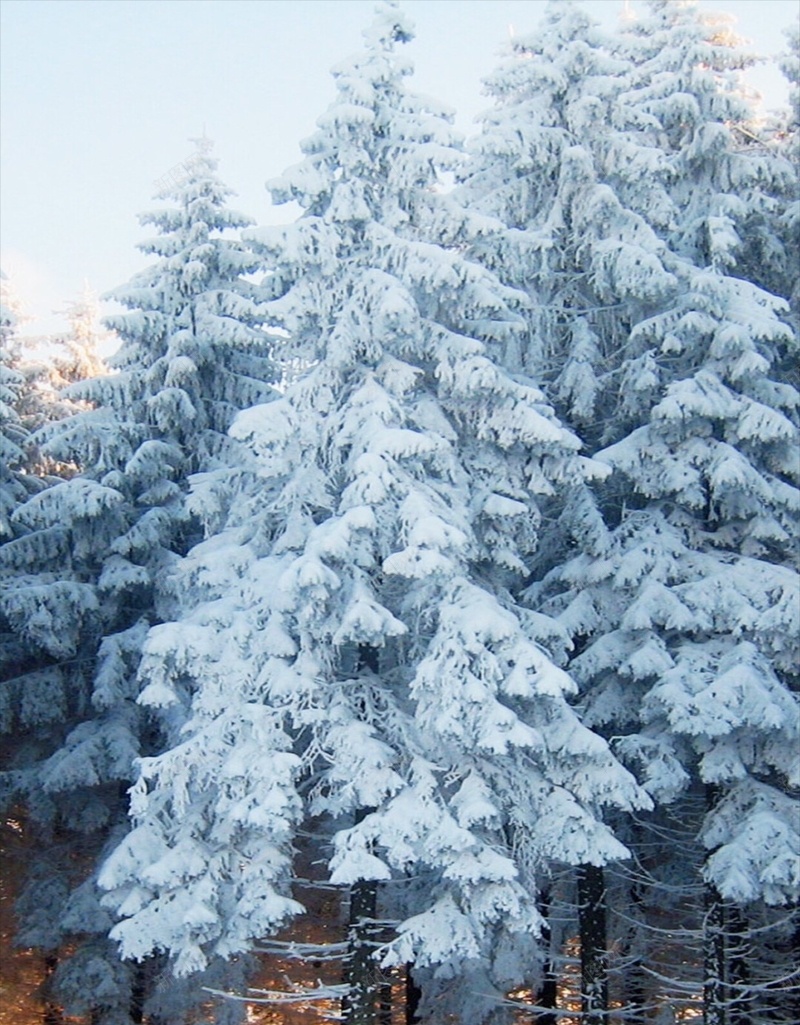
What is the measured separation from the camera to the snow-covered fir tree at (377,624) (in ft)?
39.9

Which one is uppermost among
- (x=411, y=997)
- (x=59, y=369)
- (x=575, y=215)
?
(x=59, y=369)

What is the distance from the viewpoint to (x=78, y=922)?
56.1 feet

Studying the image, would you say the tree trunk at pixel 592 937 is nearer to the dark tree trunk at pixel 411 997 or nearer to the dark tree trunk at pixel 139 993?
the dark tree trunk at pixel 411 997

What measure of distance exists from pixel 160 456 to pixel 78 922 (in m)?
7.66

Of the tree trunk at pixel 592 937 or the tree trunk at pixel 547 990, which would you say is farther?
the tree trunk at pixel 547 990

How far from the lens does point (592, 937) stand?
14875 mm

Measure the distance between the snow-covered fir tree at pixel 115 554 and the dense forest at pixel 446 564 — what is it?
73 millimetres

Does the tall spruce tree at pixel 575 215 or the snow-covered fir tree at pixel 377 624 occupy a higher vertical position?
the tall spruce tree at pixel 575 215

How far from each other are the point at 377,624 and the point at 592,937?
611 centimetres

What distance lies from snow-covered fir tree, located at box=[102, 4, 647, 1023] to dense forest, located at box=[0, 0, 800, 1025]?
0.05m

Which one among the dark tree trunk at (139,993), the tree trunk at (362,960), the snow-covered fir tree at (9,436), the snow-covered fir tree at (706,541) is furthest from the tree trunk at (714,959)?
the snow-covered fir tree at (9,436)

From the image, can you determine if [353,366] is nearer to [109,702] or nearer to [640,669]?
[640,669]

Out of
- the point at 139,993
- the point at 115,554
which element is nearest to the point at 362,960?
the point at 139,993

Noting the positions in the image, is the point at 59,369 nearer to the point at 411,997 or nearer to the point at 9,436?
the point at 9,436
